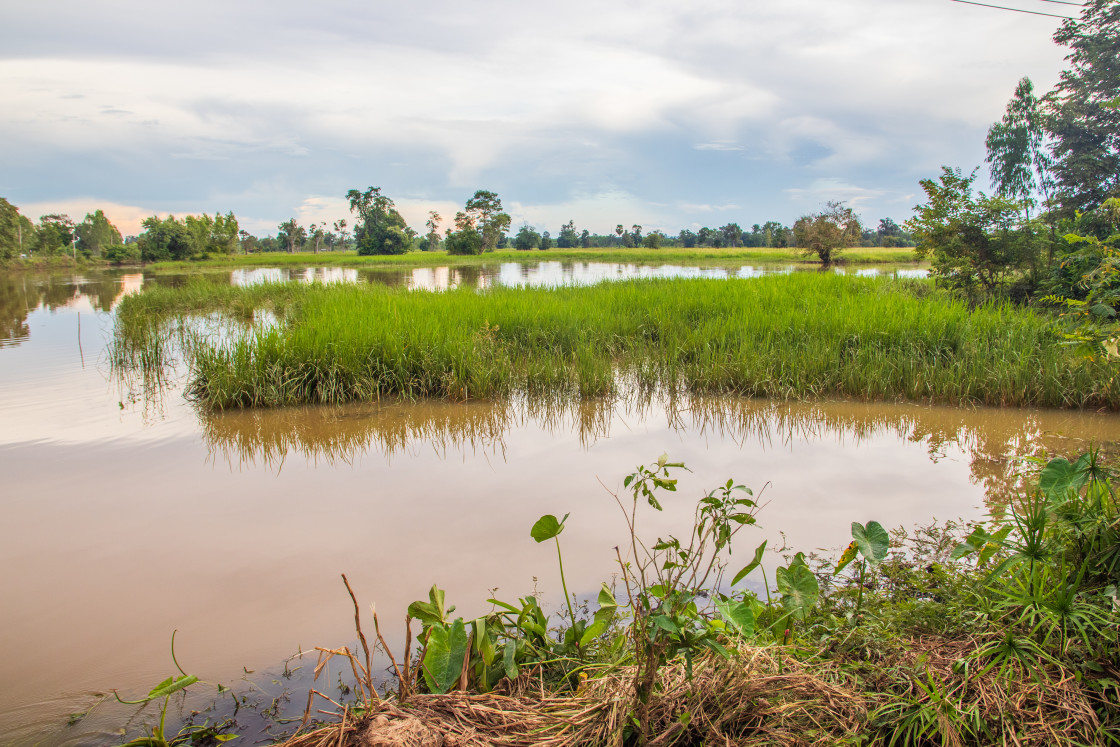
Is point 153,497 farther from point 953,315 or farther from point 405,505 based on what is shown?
→ point 953,315

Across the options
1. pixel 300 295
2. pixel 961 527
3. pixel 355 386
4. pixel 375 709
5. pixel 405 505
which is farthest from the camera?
pixel 300 295

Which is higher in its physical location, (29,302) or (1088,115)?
(1088,115)

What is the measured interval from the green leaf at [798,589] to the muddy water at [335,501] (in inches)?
38.3

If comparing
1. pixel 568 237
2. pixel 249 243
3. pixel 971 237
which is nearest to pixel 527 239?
pixel 568 237

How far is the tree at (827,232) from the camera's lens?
3350 cm

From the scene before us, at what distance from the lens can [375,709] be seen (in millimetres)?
1403

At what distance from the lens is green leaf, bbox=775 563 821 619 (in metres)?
1.71

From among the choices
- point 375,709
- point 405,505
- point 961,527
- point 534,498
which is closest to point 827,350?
point 961,527

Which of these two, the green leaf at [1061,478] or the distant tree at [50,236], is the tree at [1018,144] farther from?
the distant tree at [50,236]

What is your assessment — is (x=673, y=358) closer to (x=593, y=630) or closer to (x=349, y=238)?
(x=593, y=630)

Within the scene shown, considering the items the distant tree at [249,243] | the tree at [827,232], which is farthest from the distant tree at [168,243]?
the tree at [827,232]

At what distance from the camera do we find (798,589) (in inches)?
69.4

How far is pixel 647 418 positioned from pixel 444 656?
3.81 metres

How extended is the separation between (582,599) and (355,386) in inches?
164
